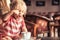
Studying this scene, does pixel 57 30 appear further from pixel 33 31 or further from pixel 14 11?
pixel 14 11

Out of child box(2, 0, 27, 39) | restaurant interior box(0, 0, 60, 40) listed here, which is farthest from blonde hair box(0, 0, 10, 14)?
restaurant interior box(0, 0, 60, 40)


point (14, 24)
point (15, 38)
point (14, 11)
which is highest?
point (14, 11)

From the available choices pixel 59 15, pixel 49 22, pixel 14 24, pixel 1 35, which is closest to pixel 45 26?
pixel 49 22

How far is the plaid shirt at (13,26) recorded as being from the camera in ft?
6.41

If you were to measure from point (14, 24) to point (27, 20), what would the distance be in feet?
0.46

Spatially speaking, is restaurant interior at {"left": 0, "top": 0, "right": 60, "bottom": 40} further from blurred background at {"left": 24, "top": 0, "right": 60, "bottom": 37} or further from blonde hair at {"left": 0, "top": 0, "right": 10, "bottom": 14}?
blonde hair at {"left": 0, "top": 0, "right": 10, "bottom": 14}

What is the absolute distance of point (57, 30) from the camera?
2.01 meters

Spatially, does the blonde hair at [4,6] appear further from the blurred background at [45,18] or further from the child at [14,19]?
the blurred background at [45,18]

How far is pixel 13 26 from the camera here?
6.48 ft

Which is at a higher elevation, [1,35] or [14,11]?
[14,11]

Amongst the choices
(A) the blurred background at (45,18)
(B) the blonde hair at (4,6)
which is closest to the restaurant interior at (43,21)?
(A) the blurred background at (45,18)

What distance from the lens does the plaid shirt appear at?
195 centimetres

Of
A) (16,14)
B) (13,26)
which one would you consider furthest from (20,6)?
(13,26)

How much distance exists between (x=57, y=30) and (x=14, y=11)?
1.57ft
